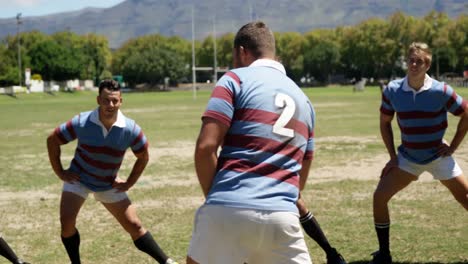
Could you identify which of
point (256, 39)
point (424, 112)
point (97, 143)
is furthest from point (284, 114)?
point (424, 112)

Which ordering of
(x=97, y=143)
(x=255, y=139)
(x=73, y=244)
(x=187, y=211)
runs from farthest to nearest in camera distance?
(x=187, y=211) < (x=73, y=244) < (x=97, y=143) < (x=255, y=139)

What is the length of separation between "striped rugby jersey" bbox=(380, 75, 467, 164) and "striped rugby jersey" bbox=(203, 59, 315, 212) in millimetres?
3134

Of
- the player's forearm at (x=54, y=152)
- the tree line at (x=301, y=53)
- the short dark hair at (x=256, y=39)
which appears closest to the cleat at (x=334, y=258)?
the player's forearm at (x=54, y=152)

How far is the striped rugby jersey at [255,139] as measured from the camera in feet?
12.5

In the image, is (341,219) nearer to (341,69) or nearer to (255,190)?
(255,190)

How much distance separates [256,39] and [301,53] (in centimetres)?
13893

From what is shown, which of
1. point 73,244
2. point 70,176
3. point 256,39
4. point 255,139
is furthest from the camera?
point 73,244

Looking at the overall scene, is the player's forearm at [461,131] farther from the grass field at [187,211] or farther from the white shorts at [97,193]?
the white shorts at [97,193]

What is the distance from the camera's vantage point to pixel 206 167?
383cm

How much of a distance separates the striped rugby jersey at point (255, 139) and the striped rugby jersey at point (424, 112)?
3134 mm

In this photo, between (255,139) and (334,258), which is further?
(334,258)

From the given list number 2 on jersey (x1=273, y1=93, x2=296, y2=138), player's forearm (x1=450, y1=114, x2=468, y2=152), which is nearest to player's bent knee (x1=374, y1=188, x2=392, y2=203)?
player's forearm (x1=450, y1=114, x2=468, y2=152)

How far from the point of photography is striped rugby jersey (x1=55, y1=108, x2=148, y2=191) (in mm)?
6410

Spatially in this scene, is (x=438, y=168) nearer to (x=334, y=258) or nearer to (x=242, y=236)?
(x=334, y=258)
